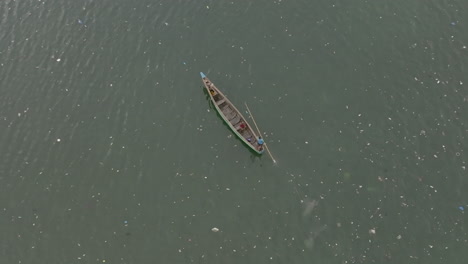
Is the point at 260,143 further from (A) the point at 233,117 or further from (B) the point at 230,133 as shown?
(A) the point at 233,117

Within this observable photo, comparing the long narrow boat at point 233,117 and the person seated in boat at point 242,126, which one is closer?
the long narrow boat at point 233,117

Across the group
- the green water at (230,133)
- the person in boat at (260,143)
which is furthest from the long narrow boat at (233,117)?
the green water at (230,133)

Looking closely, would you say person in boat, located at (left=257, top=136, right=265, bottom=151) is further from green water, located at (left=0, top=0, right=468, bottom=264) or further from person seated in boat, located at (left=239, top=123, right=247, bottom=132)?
person seated in boat, located at (left=239, top=123, right=247, bottom=132)

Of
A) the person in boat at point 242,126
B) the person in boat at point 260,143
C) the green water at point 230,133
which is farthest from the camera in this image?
the person in boat at point 242,126

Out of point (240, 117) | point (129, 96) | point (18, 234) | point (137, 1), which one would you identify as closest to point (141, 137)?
point (129, 96)

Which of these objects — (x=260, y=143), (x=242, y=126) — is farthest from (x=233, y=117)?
(x=260, y=143)

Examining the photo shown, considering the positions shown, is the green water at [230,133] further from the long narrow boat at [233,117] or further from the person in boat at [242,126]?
the person in boat at [242,126]

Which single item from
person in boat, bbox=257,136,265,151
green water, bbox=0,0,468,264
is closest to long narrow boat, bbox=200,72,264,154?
person in boat, bbox=257,136,265,151
